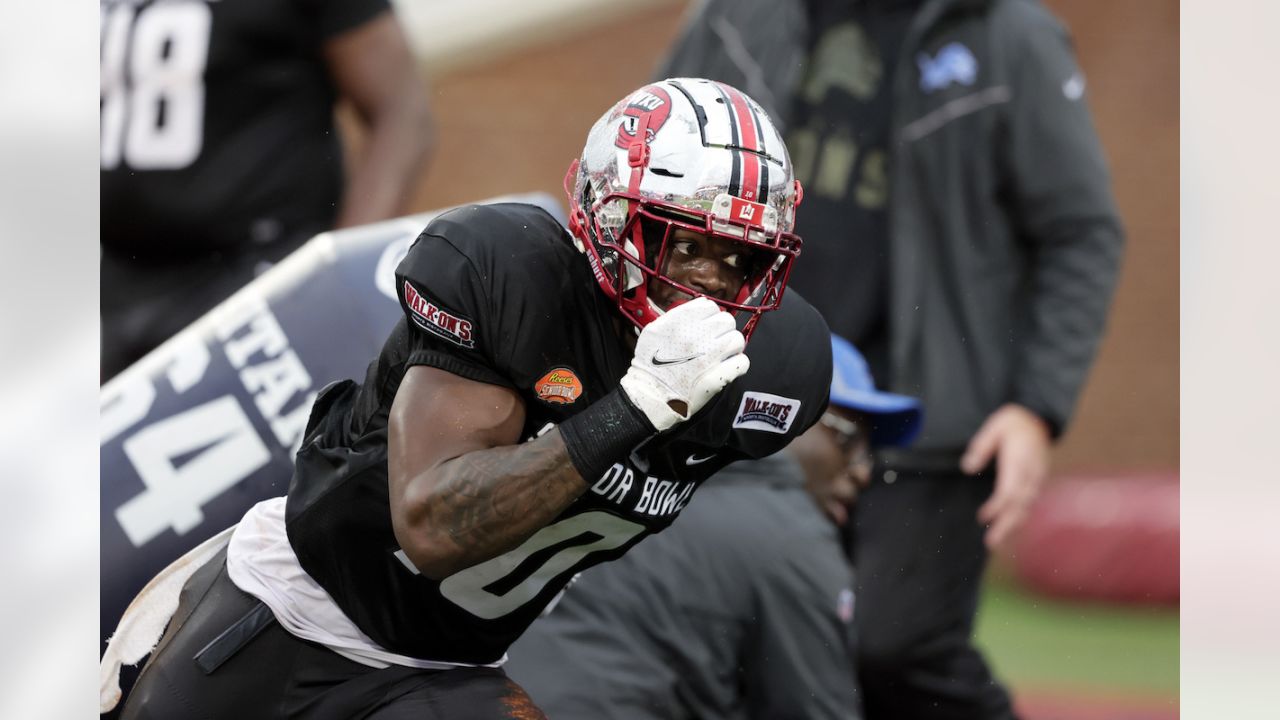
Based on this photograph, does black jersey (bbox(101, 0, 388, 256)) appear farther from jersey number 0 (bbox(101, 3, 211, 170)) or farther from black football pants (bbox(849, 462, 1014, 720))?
black football pants (bbox(849, 462, 1014, 720))

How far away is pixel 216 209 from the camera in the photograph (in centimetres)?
281

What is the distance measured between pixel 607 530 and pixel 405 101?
1306mm

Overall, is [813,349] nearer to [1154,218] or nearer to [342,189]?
[342,189]

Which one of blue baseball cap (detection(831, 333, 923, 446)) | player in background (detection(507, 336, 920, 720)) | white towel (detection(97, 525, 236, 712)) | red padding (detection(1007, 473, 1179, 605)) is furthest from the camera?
red padding (detection(1007, 473, 1179, 605))

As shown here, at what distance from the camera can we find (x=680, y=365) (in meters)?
1.54

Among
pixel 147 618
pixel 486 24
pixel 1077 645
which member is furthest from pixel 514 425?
pixel 486 24

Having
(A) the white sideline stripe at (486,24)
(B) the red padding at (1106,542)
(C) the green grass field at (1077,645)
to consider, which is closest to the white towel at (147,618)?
(C) the green grass field at (1077,645)

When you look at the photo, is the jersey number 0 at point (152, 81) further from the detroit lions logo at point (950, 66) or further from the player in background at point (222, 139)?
the detroit lions logo at point (950, 66)

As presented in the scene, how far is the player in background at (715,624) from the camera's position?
2.26m

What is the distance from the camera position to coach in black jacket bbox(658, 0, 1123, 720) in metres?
2.88

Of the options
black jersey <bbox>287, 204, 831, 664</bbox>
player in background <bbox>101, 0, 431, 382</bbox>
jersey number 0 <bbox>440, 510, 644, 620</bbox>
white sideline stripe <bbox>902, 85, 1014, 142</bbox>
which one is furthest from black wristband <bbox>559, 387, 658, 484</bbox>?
white sideline stripe <bbox>902, 85, 1014, 142</bbox>

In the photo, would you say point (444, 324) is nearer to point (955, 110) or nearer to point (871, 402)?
point (871, 402)

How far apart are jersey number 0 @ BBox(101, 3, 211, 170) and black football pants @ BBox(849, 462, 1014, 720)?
4.55ft
